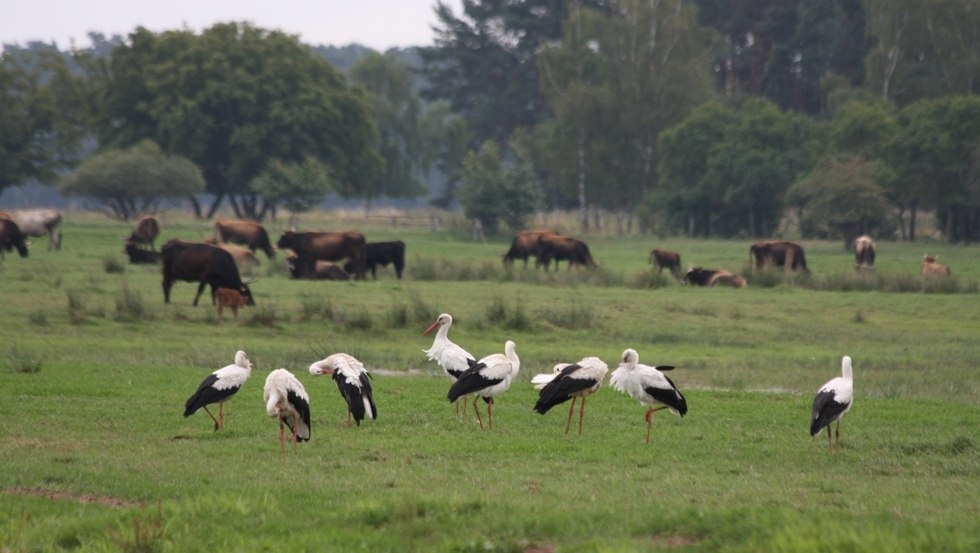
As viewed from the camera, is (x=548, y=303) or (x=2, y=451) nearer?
(x=2, y=451)

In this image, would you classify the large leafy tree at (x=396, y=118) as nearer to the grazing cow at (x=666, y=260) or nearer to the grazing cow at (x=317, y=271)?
the grazing cow at (x=666, y=260)

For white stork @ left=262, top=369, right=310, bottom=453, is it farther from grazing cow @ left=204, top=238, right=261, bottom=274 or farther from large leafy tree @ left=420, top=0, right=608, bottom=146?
large leafy tree @ left=420, top=0, right=608, bottom=146

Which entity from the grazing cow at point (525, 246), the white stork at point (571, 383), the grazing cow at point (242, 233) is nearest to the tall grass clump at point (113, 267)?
the grazing cow at point (242, 233)

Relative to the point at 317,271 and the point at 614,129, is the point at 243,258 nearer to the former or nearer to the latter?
the point at 317,271

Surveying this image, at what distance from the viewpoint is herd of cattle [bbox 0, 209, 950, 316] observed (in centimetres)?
3069

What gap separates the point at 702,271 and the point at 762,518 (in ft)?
99.2

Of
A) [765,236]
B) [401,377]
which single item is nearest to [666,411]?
[401,377]

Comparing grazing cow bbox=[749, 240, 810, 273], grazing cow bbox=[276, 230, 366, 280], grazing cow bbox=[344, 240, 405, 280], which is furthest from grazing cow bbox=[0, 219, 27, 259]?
grazing cow bbox=[749, 240, 810, 273]

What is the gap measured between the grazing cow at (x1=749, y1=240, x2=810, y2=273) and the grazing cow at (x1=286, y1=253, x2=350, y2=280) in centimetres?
1302

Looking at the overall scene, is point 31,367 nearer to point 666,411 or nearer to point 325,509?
point 666,411

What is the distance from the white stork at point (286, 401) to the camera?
12195 millimetres

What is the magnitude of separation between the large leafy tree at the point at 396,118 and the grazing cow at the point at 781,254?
55.4 meters

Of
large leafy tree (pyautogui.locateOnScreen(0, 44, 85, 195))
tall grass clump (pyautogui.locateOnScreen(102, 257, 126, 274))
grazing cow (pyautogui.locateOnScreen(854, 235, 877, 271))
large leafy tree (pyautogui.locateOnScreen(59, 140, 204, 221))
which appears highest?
large leafy tree (pyautogui.locateOnScreen(0, 44, 85, 195))

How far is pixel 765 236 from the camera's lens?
64875mm
